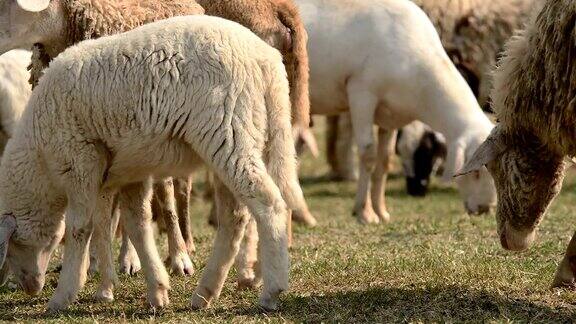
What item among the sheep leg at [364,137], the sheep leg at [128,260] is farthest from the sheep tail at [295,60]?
the sheep leg at [364,137]

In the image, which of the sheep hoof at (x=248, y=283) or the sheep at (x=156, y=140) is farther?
the sheep hoof at (x=248, y=283)

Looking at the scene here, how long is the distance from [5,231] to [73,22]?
1.61 m

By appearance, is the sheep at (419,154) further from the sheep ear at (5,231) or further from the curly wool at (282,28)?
the sheep ear at (5,231)

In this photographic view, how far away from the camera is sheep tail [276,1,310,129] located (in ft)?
27.8

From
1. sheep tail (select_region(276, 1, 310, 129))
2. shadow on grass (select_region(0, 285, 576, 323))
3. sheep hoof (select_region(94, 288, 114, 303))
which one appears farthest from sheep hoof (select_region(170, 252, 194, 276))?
sheep tail (select_region(276, 1, 310, 129))

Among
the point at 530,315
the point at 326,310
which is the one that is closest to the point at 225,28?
the point at 326,310

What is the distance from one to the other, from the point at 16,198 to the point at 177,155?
1028 millimetres

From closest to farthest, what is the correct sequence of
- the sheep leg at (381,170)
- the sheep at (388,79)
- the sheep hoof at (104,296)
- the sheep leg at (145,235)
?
the sheep leg at (145,235)
the sheep hoof at (104,296)
the sheep at (388,79)
the sheep leg at (381,170)

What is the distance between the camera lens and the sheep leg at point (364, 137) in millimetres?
10961

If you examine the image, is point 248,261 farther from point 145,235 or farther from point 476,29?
point 476,29

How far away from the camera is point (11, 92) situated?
930 cm

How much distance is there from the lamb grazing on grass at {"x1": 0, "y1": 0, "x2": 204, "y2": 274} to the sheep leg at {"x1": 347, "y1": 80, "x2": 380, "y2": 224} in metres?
3.27

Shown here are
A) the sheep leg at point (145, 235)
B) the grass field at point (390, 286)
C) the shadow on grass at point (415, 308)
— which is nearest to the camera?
the shadow on grass at point (415, 308)

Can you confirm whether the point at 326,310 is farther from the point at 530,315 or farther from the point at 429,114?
the point at 429,114
